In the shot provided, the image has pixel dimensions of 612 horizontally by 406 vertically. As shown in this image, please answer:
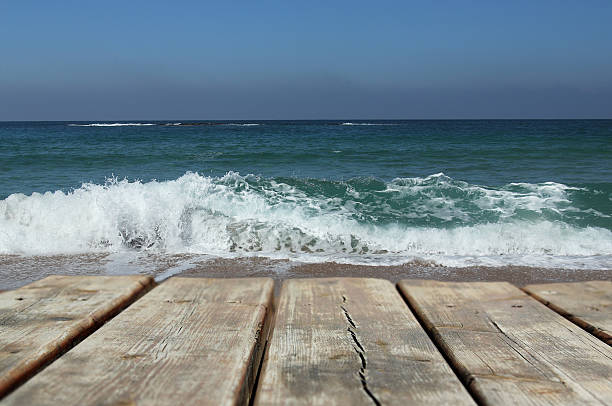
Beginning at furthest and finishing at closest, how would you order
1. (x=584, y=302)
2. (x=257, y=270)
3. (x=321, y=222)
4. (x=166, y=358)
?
(x=321, y=222)
(x=257, y=270)
(x=584, y=302)
(x=166, y=358)

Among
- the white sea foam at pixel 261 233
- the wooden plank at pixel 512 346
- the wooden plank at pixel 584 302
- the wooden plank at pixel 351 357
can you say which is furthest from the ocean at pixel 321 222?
the wooden plank at pixel 351 357

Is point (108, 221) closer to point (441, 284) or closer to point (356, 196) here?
point (356, 196)

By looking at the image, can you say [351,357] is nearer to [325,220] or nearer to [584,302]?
[584,302]

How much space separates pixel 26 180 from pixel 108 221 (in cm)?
761

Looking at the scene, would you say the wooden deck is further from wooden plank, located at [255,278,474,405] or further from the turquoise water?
the turquoise water

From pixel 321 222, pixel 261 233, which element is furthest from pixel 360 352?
pixel 321 222

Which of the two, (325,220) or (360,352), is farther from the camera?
(325,220)

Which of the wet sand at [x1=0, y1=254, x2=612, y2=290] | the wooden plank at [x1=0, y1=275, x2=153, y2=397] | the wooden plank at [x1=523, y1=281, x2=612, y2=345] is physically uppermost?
the wooden plank at [x1=0, y1=275, x2=153, y2=397]

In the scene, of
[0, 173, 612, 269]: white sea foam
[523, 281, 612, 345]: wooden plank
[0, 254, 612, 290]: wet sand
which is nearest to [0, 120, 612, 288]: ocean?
[0, 173, 612, 269]: white sea foam

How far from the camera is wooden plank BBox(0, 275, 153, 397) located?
0.92 meters

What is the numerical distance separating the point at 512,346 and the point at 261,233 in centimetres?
502

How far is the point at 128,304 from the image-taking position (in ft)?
4.27

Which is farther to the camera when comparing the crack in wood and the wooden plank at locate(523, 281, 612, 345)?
the wooden plank at locate(523, 281, 612, 345)

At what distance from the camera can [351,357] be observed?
3.10 feet
